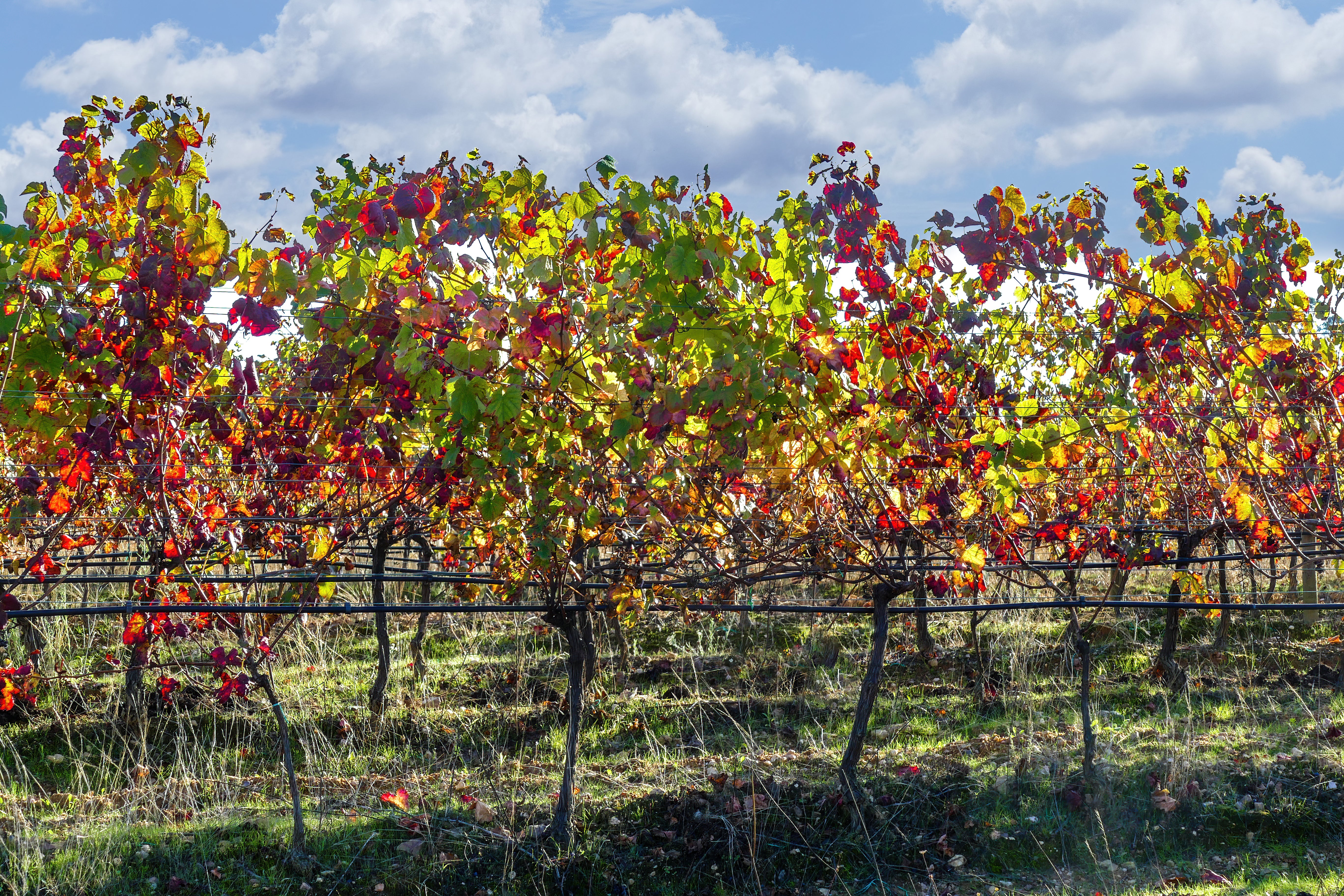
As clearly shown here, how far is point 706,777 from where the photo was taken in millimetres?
4918

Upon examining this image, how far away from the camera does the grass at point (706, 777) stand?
417 cm

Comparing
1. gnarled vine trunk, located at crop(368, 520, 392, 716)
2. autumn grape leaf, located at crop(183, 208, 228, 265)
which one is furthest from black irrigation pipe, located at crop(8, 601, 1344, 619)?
gnarled vine trunk, located at crop(368, 520, 392, 716)

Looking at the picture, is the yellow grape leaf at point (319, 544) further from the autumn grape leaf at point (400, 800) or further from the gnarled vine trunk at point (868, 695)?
the gnarled vine trunk at point (868, 695)

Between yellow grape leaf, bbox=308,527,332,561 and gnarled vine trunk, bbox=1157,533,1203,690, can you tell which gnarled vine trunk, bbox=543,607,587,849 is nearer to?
yellow grape leaf, bbox=308,527,332,561

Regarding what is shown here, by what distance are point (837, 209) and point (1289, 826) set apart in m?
3.47

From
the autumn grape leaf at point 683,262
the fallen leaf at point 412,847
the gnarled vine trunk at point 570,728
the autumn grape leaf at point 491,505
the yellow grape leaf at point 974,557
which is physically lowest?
the fallen leaf at point 412,847

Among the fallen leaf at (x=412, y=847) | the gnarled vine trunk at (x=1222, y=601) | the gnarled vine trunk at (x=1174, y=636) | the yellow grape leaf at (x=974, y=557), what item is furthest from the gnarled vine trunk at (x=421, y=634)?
the gnarled vine trunk at (x=1222, y=601)

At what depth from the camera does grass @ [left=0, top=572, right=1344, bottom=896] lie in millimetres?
4168

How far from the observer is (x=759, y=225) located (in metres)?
3.67

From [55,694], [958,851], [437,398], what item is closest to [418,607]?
[437,398]

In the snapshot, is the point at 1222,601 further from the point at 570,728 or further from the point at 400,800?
the point at 400,800

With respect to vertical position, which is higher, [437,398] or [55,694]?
[437,398]

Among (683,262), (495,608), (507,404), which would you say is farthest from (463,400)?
(495,608)

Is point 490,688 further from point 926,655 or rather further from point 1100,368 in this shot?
point 1100,368
